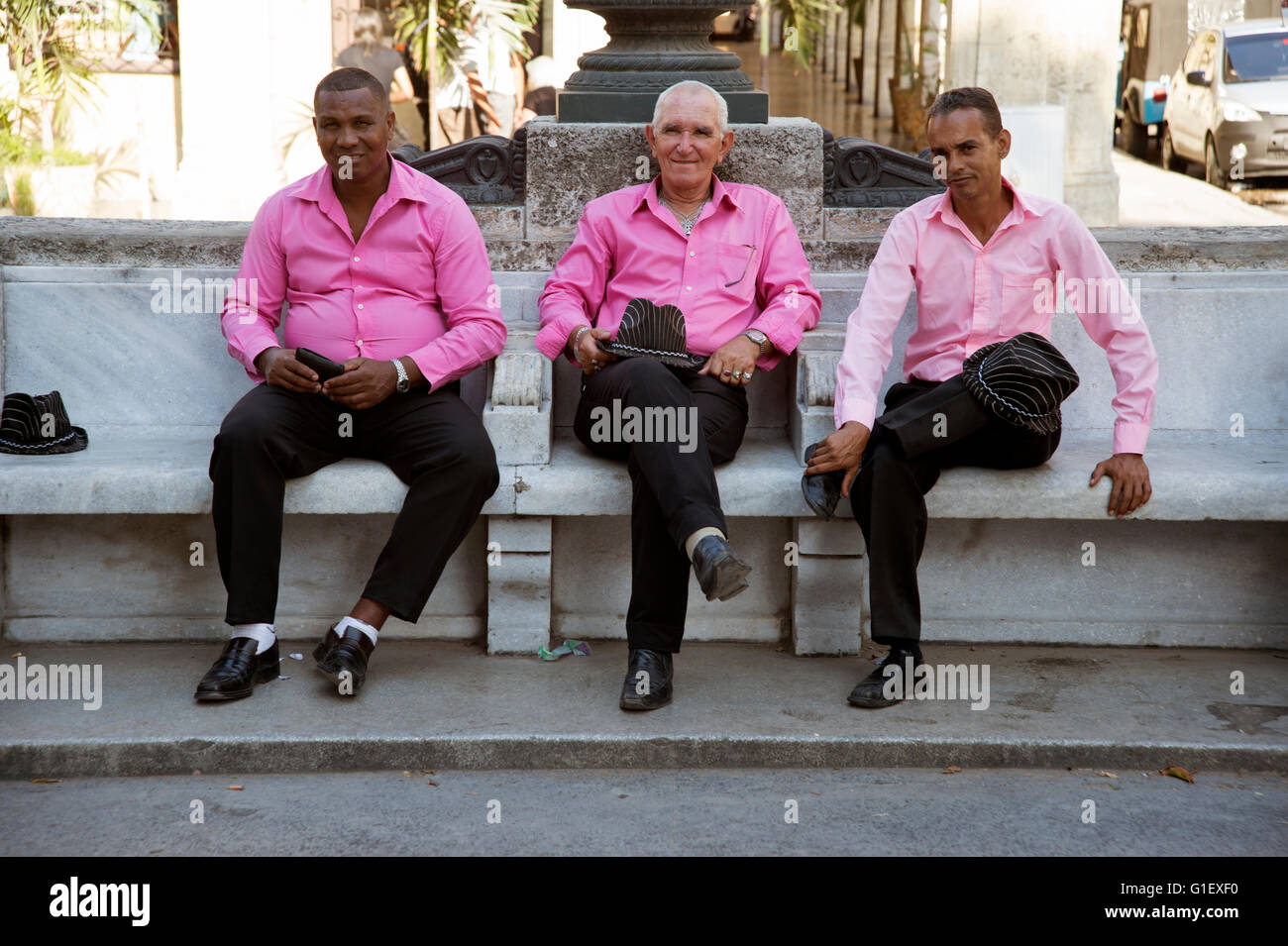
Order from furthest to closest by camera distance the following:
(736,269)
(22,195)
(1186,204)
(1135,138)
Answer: (1135,138)
(1186,204)
(22,195)
(736,269)

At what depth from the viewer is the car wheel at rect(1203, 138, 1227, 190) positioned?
1589 cm

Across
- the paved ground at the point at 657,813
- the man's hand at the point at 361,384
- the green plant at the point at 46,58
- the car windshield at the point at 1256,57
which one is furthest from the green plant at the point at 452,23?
the paved ground at the point at 657,813

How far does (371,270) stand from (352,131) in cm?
40

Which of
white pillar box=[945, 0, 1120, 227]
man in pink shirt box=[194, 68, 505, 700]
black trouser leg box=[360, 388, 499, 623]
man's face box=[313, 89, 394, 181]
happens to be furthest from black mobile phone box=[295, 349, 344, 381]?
white pillar box=[945, 0, 1120, 227]

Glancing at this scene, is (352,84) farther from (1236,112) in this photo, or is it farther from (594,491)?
(1236,112)

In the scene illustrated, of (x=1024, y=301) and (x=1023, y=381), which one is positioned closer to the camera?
(x=1023, y=381)

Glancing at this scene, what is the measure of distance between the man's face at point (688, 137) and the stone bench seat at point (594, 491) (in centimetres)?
91

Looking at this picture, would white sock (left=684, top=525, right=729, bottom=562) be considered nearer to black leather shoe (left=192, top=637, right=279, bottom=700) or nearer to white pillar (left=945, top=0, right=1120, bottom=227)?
black leather shoe (left=192, top=637, right=279, bottom=700)

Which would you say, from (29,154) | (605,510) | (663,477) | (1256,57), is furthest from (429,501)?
(1256,57)

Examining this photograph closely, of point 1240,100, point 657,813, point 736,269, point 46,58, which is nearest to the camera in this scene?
point 657,813

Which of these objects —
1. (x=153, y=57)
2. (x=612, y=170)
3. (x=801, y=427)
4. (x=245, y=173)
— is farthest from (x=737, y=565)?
(x=153, y=57)

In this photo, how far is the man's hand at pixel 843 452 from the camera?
391 cm

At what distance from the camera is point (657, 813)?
11.2 feet

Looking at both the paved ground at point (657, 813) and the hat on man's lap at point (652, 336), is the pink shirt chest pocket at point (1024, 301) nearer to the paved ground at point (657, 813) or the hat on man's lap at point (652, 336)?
the hat on man's lap at point (652, 336)
